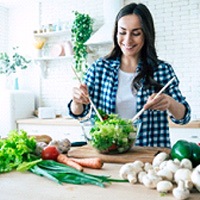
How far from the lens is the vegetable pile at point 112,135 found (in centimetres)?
143

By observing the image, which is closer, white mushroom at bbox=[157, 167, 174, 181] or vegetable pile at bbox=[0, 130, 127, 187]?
white mushroom at bbox=[157, 167, 174, 181]

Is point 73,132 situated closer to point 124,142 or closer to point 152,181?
point 124,142

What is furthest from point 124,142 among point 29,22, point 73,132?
point 29,22

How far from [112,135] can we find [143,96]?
1.61 ft

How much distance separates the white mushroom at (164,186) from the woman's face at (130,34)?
3.27ft

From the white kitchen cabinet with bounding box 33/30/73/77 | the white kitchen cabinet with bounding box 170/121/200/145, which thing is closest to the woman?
the white kitchen cabinet with bounding box 170/121/200/145

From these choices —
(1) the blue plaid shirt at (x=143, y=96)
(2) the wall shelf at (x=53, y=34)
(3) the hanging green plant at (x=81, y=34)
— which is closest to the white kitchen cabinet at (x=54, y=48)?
(2) the wall shelf at (x=53, y=34)

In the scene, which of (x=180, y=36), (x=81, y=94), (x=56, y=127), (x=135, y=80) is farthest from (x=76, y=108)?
(x=180, y=36)

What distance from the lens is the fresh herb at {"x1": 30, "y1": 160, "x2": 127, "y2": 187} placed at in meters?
1.08

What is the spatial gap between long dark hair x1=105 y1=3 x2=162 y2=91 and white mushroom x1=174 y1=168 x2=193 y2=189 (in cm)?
91

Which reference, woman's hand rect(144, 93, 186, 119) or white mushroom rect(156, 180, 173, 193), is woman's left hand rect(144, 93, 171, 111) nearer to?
woman's hand rect(144, 93, 186, 119)

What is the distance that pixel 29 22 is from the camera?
5.09 metres

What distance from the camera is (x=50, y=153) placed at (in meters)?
1.38

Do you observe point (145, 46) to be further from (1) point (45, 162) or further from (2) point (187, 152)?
(1) point (45, 162)
